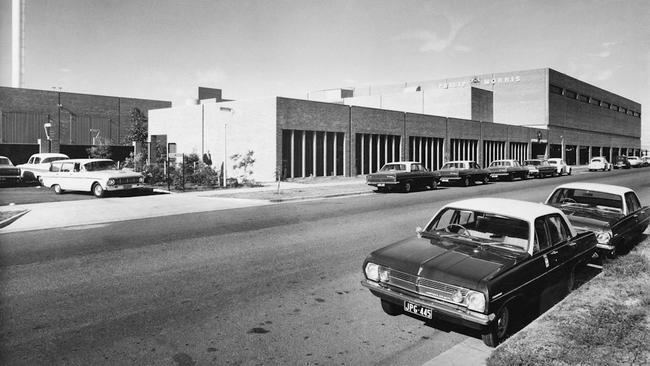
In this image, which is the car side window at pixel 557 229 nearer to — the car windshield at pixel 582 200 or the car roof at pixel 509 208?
the car roof at pixel 509 208

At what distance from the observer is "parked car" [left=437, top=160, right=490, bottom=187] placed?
25872 millimetres

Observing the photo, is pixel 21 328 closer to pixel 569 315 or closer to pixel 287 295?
pixel 287 295

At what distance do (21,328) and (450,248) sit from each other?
501 centimetres

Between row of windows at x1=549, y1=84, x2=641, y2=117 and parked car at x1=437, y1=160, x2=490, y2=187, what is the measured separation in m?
44.4

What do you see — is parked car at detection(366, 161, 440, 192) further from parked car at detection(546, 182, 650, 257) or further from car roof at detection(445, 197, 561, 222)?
car roof at detection(445, 197, 561, 222)

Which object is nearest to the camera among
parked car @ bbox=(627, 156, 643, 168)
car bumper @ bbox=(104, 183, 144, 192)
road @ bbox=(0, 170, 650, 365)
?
road @ bbox=(0, 170, 650, 365)

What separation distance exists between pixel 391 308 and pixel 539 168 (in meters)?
33.5

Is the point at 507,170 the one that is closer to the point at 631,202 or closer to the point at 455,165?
the point at 455,165

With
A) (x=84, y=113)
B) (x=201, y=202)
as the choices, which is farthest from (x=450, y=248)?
(x=84, y=113)

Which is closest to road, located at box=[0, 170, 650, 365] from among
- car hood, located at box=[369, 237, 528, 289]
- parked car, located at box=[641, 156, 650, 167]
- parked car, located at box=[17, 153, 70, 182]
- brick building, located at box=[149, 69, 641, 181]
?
car hood, located at box=[369, 237, 528, 289]

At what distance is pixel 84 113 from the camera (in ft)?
168

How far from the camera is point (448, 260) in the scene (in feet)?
16.8

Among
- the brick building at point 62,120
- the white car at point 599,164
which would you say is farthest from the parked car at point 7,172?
the white car at point 599,164

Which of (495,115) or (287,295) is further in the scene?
(495,115)
